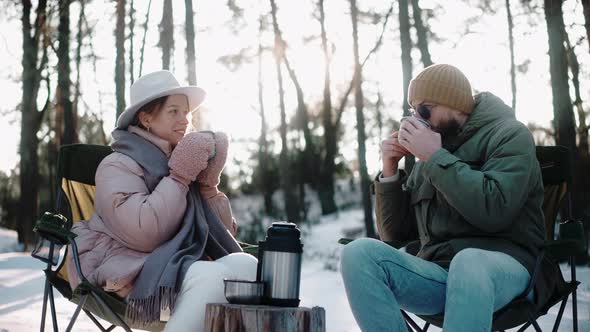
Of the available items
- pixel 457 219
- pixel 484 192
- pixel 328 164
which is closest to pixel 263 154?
pixel 328 164

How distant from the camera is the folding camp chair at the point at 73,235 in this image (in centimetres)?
301

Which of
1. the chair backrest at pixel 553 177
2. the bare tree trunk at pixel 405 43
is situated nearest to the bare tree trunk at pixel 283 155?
the bare tree trunk at pixel 405 43

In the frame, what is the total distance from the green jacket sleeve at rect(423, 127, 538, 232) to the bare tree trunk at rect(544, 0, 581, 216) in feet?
23.8

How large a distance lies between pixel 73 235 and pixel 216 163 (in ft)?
2.15

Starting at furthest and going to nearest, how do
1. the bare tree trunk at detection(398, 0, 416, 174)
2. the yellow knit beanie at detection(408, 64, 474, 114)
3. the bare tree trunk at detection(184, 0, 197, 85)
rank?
the bare tree trunk at detection(398, 0, 416, 174)
the bare tree trunk at detection(184, 0, 197, 85)
the yellow knit beanie at detection(408, 64, 474, 114)

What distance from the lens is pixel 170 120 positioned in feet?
11.1

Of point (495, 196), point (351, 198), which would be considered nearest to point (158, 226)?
point (495, 196)

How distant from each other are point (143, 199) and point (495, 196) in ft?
4.42

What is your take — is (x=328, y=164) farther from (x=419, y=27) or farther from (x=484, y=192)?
(x=484, y=192)

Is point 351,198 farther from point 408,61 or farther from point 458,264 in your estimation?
point 458,264

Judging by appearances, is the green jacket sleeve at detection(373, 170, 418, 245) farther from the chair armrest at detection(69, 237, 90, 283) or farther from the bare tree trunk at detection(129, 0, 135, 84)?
the bare tree trunk at detection(129, 0, 135, 84)

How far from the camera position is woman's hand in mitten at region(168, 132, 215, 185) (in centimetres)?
308

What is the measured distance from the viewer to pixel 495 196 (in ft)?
8.70

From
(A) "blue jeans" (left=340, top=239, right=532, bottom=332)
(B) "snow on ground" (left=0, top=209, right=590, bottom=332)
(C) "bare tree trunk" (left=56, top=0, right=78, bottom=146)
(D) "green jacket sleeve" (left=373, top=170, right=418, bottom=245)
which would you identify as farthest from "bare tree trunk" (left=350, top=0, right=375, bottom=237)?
(A) "blue jeans" (left=340, top=239, right=532, bottom=332)
